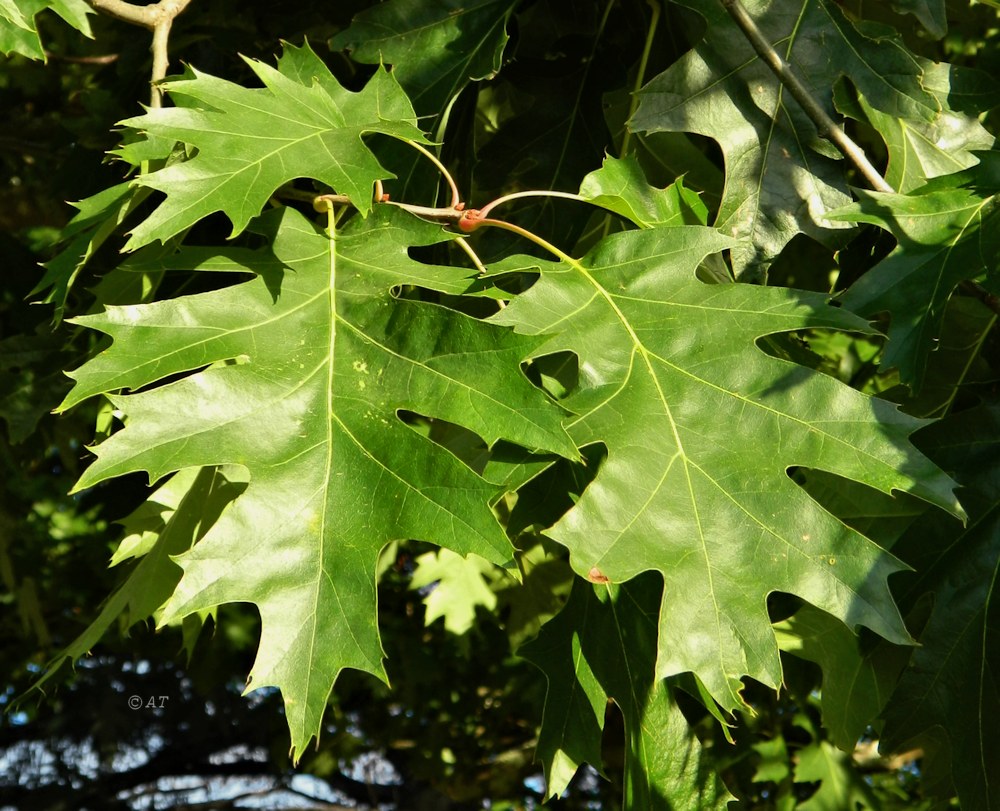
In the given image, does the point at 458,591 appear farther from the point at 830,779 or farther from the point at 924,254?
the point at 924,254

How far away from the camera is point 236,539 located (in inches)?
46.6

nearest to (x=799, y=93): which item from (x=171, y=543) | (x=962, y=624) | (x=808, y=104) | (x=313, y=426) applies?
(x=808, y=104)

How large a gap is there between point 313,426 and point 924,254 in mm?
859

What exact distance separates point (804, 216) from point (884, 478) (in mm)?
537

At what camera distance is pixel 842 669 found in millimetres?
1737

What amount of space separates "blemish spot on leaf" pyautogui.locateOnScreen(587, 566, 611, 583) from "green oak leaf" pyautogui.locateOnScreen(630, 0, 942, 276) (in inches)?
24.9

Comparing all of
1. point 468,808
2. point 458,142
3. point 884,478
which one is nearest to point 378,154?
point 458,142

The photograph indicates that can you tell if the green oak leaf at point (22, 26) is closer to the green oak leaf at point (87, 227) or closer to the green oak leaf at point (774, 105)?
the green oak leaf at point (87, 227)

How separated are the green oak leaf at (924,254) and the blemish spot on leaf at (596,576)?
53 centimetres

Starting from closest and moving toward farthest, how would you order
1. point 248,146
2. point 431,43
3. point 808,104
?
point 248,146 → point 808,104 → point 431,43

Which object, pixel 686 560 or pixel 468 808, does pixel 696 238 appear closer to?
pixel 686 560

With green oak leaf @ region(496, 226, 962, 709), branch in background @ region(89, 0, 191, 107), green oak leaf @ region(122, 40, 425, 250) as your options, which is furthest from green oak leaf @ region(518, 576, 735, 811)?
branch in background @ region(89, 0, 191, 107)

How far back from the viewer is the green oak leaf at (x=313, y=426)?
1165mm

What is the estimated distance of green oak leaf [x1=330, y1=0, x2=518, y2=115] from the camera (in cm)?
180
